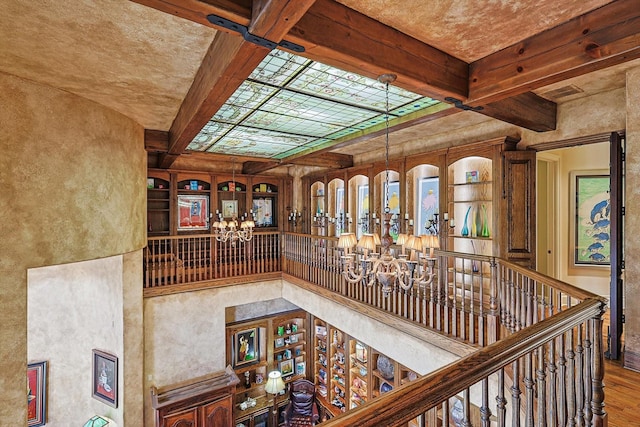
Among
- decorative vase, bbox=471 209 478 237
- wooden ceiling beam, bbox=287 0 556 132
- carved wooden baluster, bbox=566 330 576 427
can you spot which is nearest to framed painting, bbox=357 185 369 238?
decorative vase, bbox=471 209 478 237

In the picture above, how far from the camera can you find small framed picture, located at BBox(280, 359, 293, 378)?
25.6ft

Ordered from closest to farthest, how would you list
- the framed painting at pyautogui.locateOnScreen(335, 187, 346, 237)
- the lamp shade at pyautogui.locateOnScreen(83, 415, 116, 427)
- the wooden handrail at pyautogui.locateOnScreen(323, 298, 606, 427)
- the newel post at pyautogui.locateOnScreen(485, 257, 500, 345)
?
1. the wooden handrail at pyautogui.locateOnScreen(323, 298, 606, 427)
2. the newel post at pyautogui.locateOnScreen(485, 257, 500, 345)
3. the lamp shade at pyautogui.locateOnScreen(83, 415, 116, 427)
4. the framed painting at pyautogui.locateOnScreen(335, 187, 346, 237)

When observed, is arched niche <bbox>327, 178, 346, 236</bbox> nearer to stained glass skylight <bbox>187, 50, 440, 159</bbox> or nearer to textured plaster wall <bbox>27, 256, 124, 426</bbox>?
stained glass skylight <bbox>187, 50, 440, 159</bbox>

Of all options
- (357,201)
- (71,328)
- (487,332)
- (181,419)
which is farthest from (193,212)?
(487,332)

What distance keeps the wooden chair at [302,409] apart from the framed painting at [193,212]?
444 cm

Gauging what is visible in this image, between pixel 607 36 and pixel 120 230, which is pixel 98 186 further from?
pixel 607 36

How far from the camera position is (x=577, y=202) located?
5523 millimetres

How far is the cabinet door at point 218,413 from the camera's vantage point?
233 inches

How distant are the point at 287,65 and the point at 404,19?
99cm

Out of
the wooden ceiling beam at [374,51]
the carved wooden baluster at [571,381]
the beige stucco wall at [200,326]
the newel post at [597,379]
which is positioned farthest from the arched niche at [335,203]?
the carved wooden baluster at [571,381]

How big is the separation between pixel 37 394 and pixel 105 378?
127cm

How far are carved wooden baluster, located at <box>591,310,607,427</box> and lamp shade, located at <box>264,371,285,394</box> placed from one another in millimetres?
6425

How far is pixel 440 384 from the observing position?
970mm

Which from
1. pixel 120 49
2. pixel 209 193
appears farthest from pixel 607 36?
pixel 209 193
